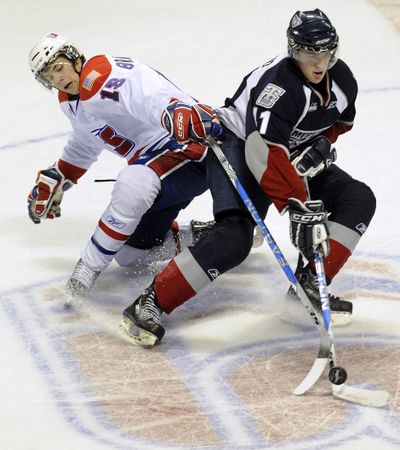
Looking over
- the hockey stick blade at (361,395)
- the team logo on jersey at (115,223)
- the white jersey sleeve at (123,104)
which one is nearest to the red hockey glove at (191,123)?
the white jersey sleeve at (123,104)

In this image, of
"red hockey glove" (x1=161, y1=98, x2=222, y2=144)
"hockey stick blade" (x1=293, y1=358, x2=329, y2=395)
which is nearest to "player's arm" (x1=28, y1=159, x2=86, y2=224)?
"red hockey glove" (x1=161, y1=98, x2=222, y2=144)

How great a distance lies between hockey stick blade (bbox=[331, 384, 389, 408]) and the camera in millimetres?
2941

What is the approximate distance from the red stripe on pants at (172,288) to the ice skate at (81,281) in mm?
386

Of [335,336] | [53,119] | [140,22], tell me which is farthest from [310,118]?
[140,22]

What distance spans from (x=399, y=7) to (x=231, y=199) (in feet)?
12.8

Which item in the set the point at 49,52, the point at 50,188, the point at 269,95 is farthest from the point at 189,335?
the point at 49,52

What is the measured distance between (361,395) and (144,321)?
2.49 feet

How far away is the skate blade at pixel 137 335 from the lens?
3.35m

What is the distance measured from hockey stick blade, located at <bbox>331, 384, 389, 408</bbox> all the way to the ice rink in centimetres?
3

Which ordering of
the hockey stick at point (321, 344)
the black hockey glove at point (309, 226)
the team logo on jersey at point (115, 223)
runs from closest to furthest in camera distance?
the hockey stick at point (321, 344)
the black hockey glove at point (309, 226)
the team logo on jersey at point (115, 223)

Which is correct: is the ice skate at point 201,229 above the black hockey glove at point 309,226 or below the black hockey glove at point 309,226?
below

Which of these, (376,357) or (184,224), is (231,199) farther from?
(184,224)

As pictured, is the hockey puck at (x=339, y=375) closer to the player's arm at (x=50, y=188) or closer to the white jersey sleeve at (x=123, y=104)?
the white jersey sleeve at (x=123, y=104)

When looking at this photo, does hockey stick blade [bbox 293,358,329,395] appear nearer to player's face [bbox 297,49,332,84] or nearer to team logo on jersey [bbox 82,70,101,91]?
player's face [bbox 297,49,332,84]
